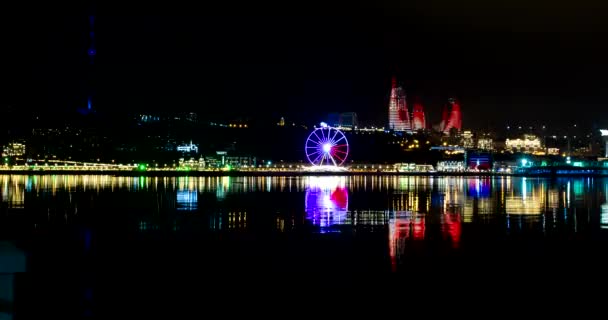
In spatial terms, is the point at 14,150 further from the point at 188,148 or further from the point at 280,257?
the point at 280,257

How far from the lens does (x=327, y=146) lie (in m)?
69.3

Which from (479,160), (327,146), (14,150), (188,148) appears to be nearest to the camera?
(327,146)

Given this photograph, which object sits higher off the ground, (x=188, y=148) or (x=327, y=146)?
(x=188, y=148)

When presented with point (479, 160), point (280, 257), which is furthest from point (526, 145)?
point (280, 257)

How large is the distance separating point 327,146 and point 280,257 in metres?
59.7

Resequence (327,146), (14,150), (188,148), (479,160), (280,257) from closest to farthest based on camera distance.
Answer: (280,257)
(327,146)
(14,150)
(188,148)
(479,160)

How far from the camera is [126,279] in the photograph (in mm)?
7715

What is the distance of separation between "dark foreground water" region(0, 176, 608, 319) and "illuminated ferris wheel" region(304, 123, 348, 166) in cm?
5221

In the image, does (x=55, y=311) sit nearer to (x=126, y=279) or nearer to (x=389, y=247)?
(x=126, y=279)

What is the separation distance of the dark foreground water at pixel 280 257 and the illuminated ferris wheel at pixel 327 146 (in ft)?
171

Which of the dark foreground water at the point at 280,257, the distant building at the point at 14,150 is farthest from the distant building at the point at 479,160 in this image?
the dark foreground water at the point at 280,257

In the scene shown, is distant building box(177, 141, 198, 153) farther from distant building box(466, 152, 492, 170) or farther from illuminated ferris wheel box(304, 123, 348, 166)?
distant building box(466, 152, 492, 170)

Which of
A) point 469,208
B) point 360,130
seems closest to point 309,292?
point 469,208

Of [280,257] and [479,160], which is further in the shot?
[479,160]
